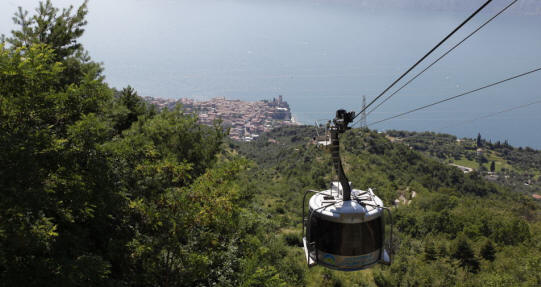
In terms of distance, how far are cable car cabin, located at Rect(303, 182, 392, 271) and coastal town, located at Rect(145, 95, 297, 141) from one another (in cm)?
9415

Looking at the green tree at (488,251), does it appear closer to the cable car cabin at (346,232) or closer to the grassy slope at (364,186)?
the grassy slope at (364,186)

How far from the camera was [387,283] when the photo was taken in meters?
20.8

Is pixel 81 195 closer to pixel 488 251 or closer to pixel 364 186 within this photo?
pixel 488 251

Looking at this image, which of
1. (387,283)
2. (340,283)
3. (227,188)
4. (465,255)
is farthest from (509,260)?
(227,188)

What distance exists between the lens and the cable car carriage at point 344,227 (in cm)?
395

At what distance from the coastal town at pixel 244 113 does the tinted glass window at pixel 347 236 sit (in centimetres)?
9426

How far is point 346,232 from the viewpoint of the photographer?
399cm

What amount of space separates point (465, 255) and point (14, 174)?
29777 mm

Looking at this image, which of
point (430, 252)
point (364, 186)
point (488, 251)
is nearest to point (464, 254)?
point (488, 251)

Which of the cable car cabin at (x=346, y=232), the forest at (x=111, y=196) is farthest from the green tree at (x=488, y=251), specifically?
the cable car cabin at (x=346, y=232)

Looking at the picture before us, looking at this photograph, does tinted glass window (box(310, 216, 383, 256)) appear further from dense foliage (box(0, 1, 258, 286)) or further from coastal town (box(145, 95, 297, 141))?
coastal town (box(145, 95, 297, 141))

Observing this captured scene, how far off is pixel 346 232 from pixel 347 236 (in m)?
0.06

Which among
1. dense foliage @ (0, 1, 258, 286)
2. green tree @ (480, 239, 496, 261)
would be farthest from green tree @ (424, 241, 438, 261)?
dense foliage @ (0, 1, 258, 286)

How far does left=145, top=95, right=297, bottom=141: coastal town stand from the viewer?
109 m
